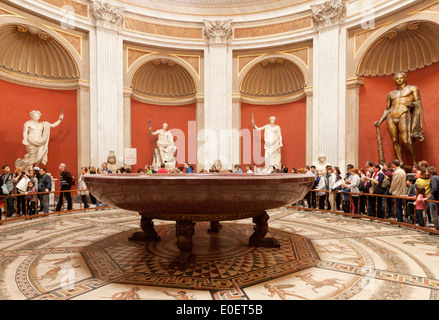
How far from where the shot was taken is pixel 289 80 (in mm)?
11609

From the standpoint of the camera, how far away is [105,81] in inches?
389

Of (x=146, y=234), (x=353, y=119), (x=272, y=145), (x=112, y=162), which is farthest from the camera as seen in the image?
(x=272, y=145)

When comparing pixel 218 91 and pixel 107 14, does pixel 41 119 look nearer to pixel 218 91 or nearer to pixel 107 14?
pixel 107 14

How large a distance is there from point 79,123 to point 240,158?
6.34 meters

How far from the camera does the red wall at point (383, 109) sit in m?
8.19

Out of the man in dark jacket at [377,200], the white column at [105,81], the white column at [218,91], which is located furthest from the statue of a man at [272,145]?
the white column at [105,81]

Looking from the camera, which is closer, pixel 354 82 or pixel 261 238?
pixel 261 238

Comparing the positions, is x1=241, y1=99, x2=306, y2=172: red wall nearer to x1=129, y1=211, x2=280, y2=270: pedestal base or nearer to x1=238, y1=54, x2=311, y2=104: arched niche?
x1=238, y1=54, x2=311, y2=104: arched niche

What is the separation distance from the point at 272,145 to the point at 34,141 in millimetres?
8145

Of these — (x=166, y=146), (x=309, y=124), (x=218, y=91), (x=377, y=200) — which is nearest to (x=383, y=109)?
(x=309, y=124)

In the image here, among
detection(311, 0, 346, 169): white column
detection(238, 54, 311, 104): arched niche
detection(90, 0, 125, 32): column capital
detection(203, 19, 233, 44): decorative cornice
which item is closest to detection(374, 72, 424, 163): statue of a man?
detection(311, 0, 346, 169): white column

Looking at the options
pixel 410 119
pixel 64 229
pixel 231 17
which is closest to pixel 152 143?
pixel 231 17

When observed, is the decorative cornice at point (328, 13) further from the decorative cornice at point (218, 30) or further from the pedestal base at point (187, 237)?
the pedestal base at point (187, 237)

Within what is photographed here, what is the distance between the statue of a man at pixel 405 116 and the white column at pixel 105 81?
355 inches
